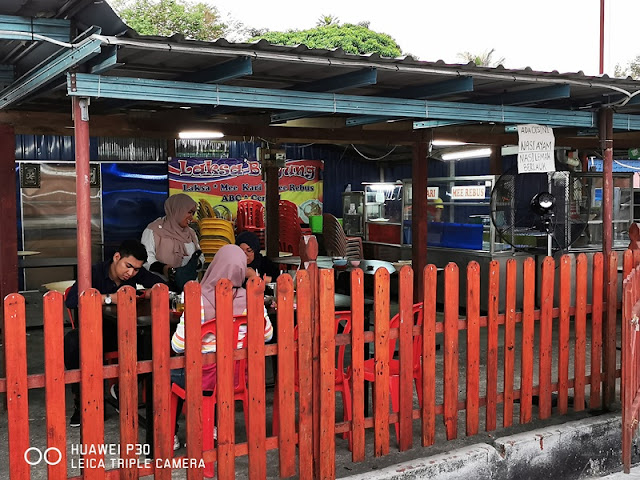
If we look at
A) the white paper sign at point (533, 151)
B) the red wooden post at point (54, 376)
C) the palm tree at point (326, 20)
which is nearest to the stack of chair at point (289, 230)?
the white paper sign at point (533, 151)

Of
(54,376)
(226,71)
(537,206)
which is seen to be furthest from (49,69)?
(537,206)

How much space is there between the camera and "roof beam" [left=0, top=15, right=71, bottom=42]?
3.78 m

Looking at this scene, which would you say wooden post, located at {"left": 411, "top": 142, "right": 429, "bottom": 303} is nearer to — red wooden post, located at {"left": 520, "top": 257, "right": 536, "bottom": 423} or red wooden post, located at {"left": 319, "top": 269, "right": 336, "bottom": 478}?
red wooden post, located at {"left": 520, "top": 257, "right": 536, "bottom": 423}

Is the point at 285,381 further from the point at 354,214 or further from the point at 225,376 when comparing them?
the point at 354,214

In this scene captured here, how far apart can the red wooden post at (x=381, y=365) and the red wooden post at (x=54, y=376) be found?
1794mm

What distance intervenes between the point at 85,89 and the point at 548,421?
3.82 metres

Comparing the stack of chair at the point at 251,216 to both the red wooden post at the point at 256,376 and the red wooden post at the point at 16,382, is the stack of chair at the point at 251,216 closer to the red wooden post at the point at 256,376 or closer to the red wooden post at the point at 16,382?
the red wooden post at the point at 256,376

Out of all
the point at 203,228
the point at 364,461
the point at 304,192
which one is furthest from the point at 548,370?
the point at 304,192

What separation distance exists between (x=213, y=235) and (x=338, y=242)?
247cm

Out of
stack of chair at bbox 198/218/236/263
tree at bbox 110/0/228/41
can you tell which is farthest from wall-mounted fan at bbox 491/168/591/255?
tree at bbox 110/0/228/41

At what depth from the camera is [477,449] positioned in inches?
170

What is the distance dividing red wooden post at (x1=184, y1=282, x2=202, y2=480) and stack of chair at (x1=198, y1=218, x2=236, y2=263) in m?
8.25

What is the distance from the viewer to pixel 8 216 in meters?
5.59

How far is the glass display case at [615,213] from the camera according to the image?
1025 cm
